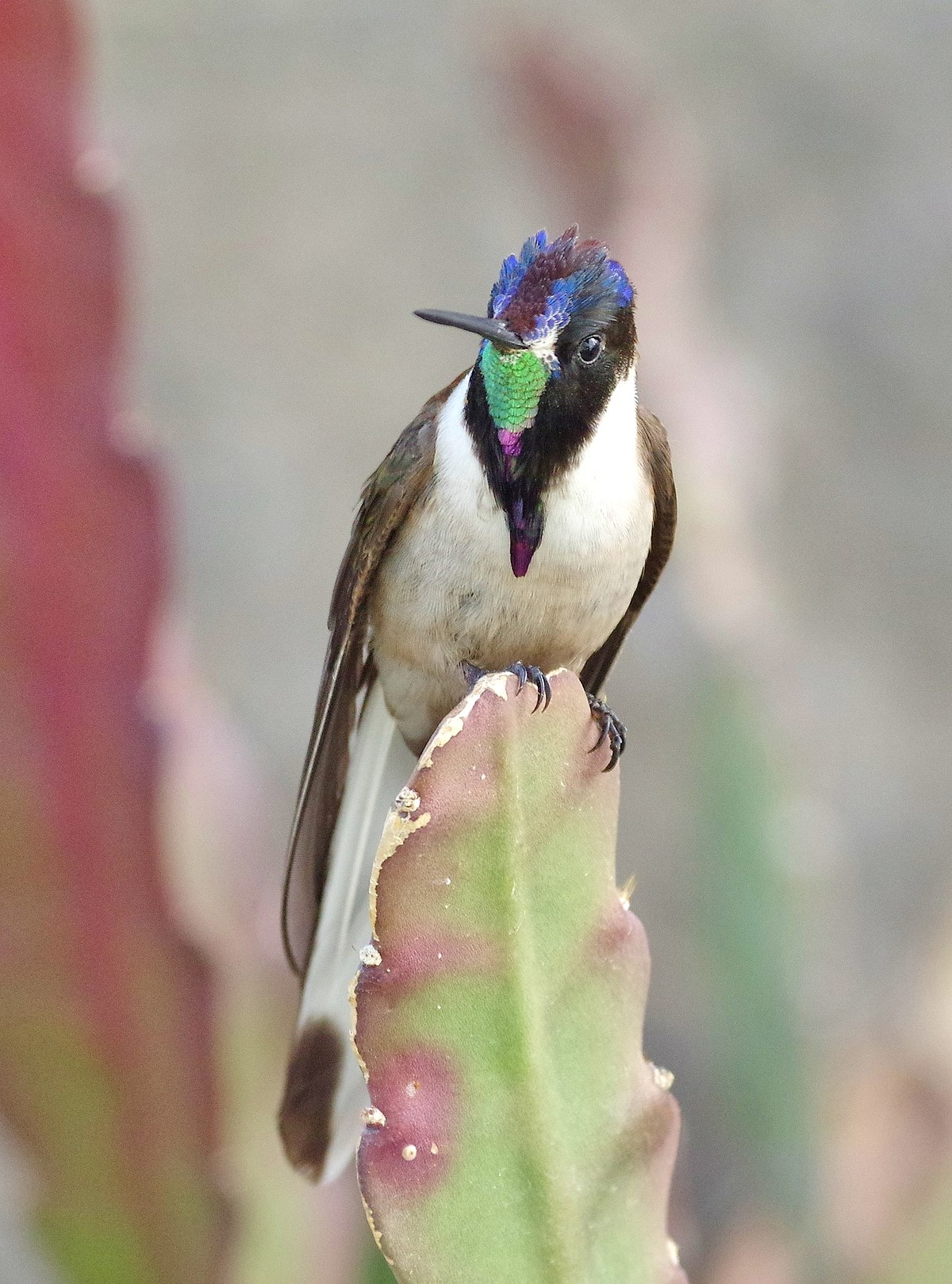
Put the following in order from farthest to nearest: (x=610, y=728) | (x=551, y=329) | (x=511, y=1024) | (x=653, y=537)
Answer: (x=653, y=537), (x=610, y=728), (x=551, y=329), (x=511, y=1024)

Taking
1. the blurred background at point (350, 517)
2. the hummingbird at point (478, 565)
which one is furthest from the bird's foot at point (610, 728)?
the blurred background at point (350, 517)

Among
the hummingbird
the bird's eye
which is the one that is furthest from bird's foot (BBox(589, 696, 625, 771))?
the bird's eye

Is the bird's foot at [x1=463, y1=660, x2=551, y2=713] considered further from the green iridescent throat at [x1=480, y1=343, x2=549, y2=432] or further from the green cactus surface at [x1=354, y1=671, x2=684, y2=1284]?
the green iridescent throat at [x1=480, y1=343, x2=549, y2=432]

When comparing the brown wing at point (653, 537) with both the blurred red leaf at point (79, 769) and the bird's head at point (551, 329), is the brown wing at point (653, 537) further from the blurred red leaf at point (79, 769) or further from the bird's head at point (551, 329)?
the blurred red leaf at point (79, 769)

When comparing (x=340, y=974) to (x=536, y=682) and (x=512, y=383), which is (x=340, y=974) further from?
(x=512, y=383)

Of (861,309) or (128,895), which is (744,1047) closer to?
(128,895)

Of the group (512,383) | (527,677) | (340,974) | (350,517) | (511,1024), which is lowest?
(350,517)

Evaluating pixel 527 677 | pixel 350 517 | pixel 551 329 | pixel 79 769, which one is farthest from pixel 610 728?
pixel 350 517

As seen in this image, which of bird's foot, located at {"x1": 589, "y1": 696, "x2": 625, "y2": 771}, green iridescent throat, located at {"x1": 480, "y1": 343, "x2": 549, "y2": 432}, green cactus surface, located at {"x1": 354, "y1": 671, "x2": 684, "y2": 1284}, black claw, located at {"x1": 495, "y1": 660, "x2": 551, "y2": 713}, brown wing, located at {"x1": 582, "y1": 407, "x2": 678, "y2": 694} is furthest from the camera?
brown wing, located at {"x1": 582, "y1": 407, "x2": 678, "y2": 694}
